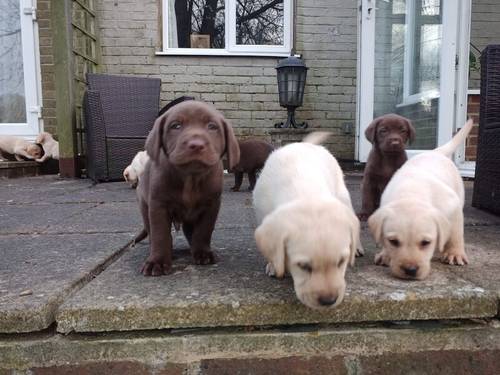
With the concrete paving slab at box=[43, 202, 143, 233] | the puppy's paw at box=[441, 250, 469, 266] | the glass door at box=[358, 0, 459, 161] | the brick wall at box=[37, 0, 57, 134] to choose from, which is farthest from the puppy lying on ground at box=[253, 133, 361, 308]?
the brick wall at box=[37, 0, 57, 134]

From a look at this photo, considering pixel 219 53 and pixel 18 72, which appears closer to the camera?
pixel 219 53

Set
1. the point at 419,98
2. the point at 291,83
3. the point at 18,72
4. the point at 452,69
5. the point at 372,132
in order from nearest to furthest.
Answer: the point at 372,132 → the point at 452,69 → the point at 419,98 → the point at 291,83 → the point at 18,72

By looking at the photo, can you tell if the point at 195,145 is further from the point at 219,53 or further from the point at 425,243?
the point at 219,53

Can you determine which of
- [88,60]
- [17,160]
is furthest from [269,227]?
[17,160]

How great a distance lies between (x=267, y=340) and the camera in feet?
4.75

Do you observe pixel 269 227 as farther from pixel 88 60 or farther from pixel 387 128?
pixel 88 60

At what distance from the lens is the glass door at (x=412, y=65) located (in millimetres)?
5664

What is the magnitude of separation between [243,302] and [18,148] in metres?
6.77

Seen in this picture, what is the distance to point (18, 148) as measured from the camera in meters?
7.16

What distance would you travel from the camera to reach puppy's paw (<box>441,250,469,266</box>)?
6.38ft

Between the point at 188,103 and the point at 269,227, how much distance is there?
65 centimetres

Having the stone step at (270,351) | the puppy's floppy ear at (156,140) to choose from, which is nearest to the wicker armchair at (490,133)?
the stone step at (270,351)

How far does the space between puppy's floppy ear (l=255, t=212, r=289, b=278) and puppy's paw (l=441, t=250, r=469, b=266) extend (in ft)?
2.80

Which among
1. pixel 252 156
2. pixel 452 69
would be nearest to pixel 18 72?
pixel 252 156
